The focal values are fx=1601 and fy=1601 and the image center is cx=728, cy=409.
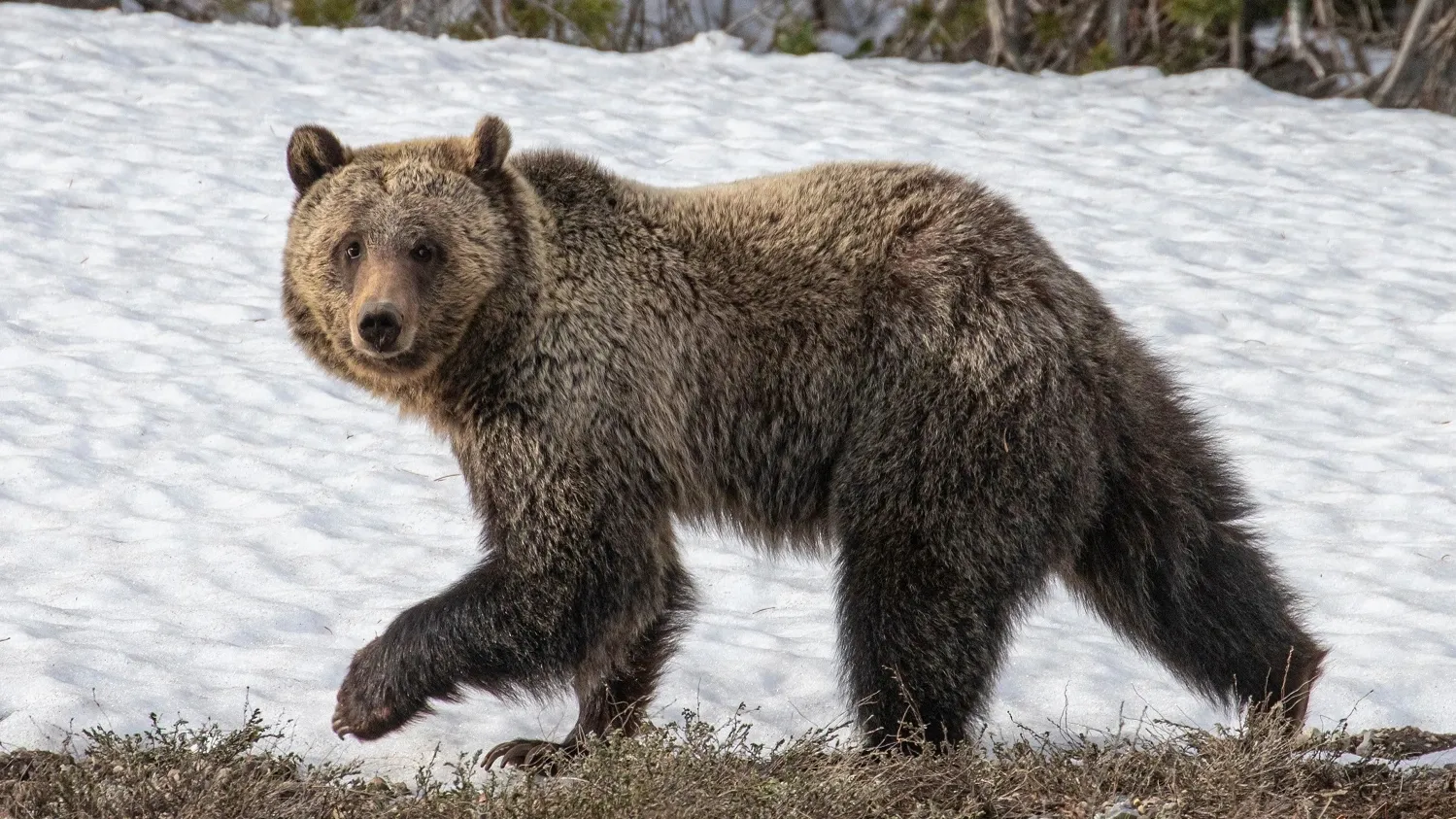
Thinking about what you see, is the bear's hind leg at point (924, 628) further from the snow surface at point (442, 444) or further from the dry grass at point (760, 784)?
the snow surface at point (442, 444)

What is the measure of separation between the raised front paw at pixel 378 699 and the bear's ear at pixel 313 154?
1563 mm

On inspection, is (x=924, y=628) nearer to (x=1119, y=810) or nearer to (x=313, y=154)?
(x=1119, y=810)

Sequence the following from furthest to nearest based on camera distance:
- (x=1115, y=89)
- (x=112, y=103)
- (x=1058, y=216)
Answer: (x=1115, y=89) → (x=112, y=103) → (x=1058, y=216)

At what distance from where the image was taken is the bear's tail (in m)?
5.09

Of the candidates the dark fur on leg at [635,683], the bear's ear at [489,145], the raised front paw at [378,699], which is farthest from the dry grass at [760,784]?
the bear's ear at [489,145]

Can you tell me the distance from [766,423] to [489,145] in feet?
4.16

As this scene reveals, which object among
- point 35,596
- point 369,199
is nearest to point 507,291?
point 369,199

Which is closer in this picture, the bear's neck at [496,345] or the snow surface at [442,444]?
the bear's neck at [496,345]

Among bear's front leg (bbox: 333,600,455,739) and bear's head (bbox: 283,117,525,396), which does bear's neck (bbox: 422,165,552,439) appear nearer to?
bear's head (bbox: 283,117,525,396)

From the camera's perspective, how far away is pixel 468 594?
4848 millimetres

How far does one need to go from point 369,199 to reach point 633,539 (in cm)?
136

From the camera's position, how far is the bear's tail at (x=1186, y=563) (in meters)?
5.09

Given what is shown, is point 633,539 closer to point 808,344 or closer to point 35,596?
point 808,344

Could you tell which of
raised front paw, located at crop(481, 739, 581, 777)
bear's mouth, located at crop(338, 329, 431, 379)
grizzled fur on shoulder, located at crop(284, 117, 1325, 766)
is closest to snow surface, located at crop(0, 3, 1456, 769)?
raised front paw, located at crop(481, 739, 581, 777)
